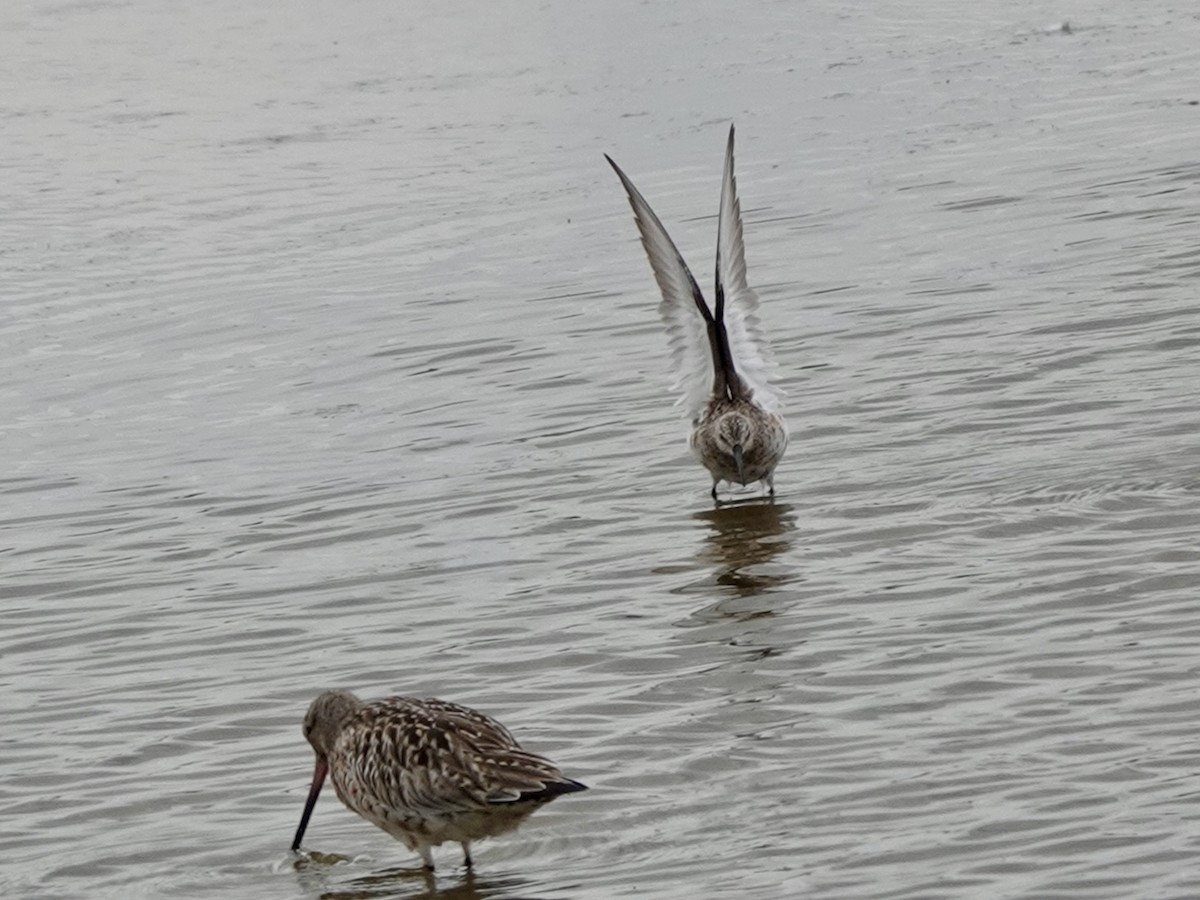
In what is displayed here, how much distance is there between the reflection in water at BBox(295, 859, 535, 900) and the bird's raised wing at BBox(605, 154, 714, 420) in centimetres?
488

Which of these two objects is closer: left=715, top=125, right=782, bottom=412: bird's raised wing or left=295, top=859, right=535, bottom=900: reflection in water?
left=295, top=859, right=535, bottom=900: reflection in water

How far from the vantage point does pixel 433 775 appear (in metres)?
6.89

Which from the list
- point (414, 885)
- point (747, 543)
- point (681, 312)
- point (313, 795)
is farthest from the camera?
point (681, 312)

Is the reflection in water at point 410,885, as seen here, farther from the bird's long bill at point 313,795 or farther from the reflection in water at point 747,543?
the reflection in water at point 747,543

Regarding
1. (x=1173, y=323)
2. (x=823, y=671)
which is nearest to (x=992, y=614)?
(x=823, y=671)

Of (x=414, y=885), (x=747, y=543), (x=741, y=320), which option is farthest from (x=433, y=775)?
(x=741, y=320)

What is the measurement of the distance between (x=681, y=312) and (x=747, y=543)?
5.61ft

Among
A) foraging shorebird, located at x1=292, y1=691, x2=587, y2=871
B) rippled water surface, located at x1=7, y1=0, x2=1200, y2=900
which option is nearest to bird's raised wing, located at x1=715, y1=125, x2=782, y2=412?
rippled water surface, located at x1=7, y1=0, x2=1200, y2=900

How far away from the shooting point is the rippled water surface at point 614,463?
291 inches

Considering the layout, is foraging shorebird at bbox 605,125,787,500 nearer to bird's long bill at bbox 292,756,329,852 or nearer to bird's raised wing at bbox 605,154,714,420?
bird's raised wing at bbox 605,154,714,420

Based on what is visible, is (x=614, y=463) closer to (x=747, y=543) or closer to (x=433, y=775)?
(x=747, y=543)

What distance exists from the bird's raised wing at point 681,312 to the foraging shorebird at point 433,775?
4.75 m

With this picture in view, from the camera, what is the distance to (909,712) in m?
7.93

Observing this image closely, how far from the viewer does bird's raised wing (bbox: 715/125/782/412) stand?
11977 millimetres
